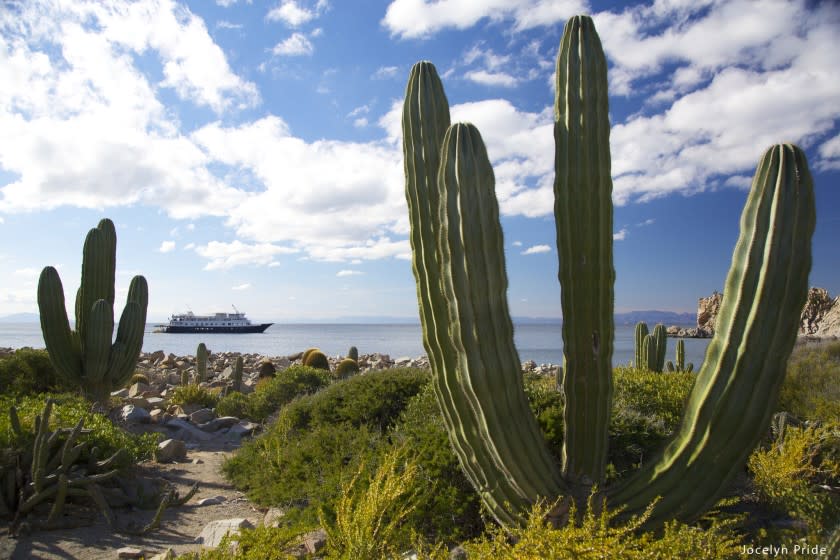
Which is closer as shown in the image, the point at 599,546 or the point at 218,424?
the point at 599,546

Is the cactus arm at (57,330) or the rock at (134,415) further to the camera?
the cactus arm at (57,330)

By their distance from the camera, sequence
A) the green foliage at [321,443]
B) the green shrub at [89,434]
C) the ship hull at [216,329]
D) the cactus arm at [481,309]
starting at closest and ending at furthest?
the cactus arm at [481,309] → the green foliage at [321,443] → the green shrub at [89,434] → the ship hull at [216,329]

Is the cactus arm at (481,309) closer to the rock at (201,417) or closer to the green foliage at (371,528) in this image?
the green foliage at (371,528)

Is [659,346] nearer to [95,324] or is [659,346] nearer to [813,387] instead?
[813,387]

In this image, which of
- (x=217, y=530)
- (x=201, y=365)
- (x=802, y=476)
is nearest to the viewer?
(x=217, y=530)

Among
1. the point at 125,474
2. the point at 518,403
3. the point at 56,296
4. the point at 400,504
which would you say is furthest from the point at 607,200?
the point at 56,296

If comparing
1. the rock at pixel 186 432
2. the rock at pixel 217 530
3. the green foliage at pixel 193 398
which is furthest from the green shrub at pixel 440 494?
the green foliage at pixel 193 398

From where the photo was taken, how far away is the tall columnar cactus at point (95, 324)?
29.6ft

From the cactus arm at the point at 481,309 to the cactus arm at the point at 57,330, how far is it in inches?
328

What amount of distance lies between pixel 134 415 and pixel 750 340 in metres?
8.99

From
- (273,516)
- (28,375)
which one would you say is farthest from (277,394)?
(273,516)

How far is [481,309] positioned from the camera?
3051 millimetres

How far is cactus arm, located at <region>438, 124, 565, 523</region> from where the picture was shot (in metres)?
3.04

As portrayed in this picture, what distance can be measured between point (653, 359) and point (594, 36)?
8.27 meters
